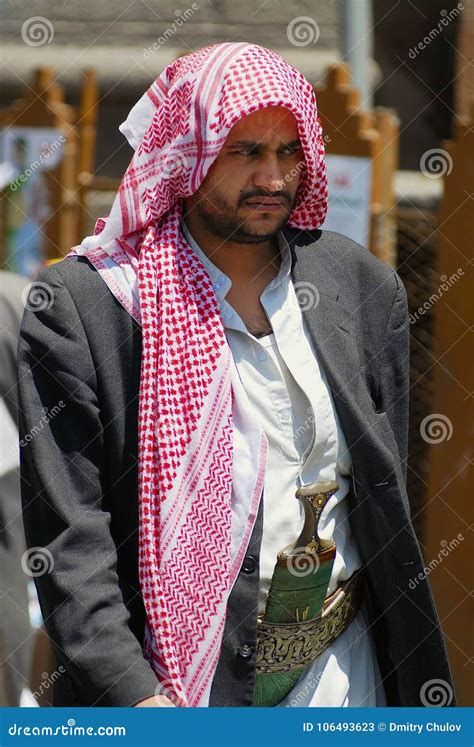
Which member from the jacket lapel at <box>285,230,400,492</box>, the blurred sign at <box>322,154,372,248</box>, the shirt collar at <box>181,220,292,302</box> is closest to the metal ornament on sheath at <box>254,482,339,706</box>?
the jacket lapel at <box>285,230,400,492</box>

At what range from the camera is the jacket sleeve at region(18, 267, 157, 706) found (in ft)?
8.62

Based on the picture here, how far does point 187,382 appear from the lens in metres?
2.78

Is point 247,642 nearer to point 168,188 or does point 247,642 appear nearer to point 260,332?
point 260,332

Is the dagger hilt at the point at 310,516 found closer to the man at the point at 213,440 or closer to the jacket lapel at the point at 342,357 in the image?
the man at the point at 213,440

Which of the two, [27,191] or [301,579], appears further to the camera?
[27,191]

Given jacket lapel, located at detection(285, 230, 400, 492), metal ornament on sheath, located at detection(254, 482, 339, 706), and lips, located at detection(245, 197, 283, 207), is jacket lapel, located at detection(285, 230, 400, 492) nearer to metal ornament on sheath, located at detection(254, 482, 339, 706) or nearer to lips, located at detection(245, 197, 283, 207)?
metal ornament on sheath, located at detection(254, 482, 339, 706)

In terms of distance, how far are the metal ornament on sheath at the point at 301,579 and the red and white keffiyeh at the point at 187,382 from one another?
125 millimetres

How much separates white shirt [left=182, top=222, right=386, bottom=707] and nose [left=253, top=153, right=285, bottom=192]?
246 mm

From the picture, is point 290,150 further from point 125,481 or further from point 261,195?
point 125,481

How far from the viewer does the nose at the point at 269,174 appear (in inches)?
110

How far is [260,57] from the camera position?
2863 mm

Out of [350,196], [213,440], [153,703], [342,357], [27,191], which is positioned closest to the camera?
[153,703]

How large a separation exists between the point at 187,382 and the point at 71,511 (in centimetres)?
38

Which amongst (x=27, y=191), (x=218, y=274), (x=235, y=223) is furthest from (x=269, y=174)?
(x=27, y=191)
